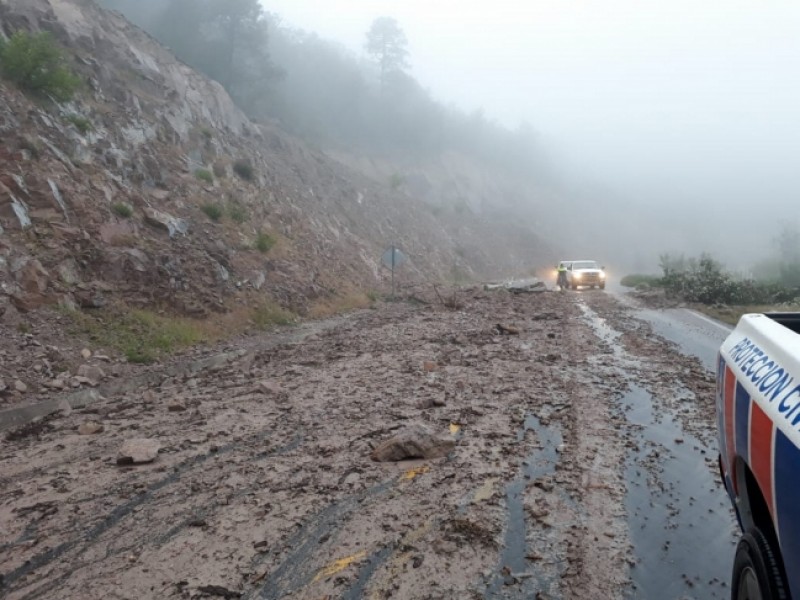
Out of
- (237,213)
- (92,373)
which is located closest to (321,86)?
(237,213)

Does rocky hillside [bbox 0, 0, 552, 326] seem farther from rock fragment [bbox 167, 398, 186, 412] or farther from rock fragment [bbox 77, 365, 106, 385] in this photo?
rock fragment [bbox 167, 398, 186, 412]

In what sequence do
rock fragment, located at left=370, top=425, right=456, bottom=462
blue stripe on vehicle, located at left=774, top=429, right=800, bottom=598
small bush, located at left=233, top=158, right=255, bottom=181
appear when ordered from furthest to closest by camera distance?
small bush, located at left=233, top=158, right=255, bottom=181 < rock fragment, located at left=370, top=425, right=456, bottom=462 < blue stripe on vehicle, located at left=774, top=429, right=800, bottom=598

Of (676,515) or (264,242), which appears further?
(264,242)

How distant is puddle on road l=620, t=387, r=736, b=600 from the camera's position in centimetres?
346

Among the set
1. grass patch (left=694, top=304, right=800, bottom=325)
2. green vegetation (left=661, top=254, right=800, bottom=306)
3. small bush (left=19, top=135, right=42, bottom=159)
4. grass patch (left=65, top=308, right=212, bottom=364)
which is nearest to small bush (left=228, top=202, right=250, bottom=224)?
small bush (left=19, top=135, right=42, bottom=159)

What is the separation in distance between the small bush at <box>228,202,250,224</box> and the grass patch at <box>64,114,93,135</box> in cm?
501

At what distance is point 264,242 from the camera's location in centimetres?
1941

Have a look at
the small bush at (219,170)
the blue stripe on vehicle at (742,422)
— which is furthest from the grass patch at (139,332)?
the small bush at (219,170)

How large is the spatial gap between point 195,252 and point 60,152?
408cm

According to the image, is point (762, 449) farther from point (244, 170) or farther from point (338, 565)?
point (244, 170)

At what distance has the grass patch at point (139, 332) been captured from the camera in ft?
34.1

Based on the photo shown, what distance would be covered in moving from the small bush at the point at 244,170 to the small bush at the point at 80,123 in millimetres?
8778

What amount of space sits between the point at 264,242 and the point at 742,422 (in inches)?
712

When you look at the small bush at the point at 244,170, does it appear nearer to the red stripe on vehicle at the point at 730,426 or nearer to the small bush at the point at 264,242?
the small bush at the point at 264,242
